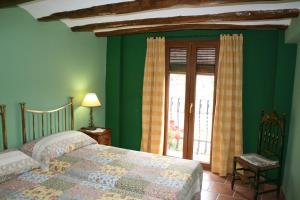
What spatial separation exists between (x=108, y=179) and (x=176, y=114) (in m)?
2.26

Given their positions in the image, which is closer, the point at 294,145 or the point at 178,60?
the point at 294,145

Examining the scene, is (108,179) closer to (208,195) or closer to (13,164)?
(13,164)

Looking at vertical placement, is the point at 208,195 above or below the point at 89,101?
below

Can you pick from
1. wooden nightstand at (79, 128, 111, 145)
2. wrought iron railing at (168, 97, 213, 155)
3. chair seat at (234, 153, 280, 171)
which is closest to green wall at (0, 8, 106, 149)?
wooden nightstand at (79, 128, 111, 145)

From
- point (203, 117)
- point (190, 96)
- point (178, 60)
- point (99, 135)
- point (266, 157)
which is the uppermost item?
point (178, 60)

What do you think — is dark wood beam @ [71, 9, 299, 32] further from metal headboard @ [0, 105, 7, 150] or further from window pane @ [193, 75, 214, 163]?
metal headboard @ [0, 105, 7, 150]

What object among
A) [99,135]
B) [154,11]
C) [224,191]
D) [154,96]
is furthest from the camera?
[154,96]

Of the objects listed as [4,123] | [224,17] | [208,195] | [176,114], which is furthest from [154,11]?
[208,195]

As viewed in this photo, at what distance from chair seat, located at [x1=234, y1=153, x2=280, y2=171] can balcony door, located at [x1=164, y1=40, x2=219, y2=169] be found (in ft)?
2.97

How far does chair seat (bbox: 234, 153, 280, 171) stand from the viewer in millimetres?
3229

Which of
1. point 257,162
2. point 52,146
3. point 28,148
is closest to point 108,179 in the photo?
point 52,146

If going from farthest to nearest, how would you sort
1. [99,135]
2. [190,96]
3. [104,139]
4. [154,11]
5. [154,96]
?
1. [154,96]
2. [190,96]
3. [104,139]
4. [99,135]
5. [154,11]

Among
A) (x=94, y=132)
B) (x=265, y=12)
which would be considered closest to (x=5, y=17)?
(x=94, y=132)

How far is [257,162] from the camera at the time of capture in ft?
10.9
